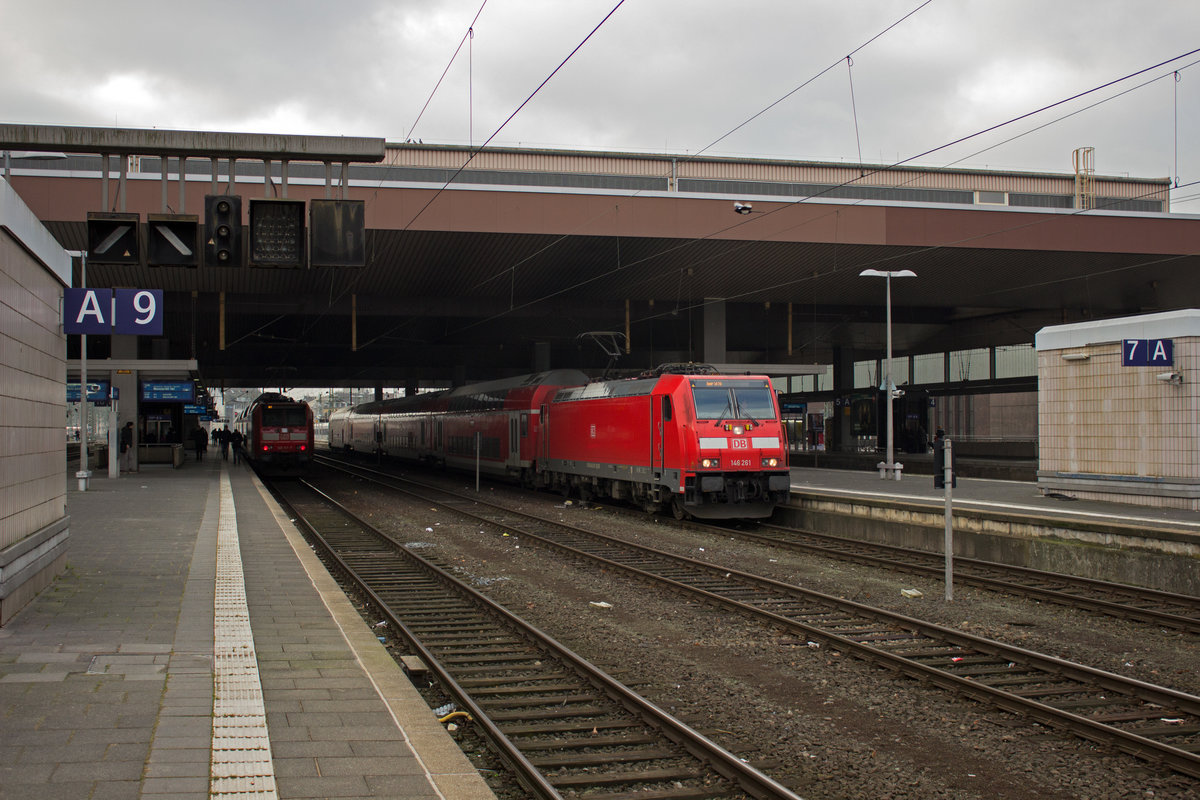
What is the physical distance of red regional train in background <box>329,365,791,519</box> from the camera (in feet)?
59.2

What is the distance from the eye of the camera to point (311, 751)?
507cm

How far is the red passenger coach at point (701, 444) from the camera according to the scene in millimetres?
17938

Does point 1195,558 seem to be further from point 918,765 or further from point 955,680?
point 918,765

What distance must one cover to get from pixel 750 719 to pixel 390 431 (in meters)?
44.9

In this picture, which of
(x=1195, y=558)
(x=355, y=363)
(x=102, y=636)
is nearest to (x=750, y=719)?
(x=102, y=636)

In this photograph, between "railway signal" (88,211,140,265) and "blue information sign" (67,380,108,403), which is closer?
"railway signal" (88,211,140,265)

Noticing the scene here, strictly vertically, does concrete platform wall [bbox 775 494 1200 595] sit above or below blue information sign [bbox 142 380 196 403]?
below

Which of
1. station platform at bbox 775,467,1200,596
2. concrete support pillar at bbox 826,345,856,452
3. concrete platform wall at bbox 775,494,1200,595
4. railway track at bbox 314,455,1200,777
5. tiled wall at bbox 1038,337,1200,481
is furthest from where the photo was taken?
concrete support pillar at bbox 826,345,856,452

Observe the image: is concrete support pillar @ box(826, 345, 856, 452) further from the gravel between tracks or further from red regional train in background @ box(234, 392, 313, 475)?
the gravel between tracks

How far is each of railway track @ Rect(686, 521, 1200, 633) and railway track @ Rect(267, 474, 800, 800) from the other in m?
5.95

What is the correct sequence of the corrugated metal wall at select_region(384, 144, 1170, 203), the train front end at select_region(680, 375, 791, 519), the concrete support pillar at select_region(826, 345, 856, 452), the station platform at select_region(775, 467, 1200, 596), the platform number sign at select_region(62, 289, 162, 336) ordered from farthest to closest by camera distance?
1. the concrete support pillar at select_region(826, 345, 856, 452)
2. the corrugated metal wall at select_region(384, 144, 1170, 203)
3. the train front end at select_region(680, 375, 791, 519)
4. the station platform at select_region(775, 467, 1200, 596)
5. the platform number sign at select_region(62, 289, 162, 336)

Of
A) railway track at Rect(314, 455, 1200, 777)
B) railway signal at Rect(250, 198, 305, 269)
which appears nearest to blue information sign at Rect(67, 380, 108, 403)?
railway signal at Rect(250, 198, 305, 269)

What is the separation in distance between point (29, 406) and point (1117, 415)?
15.9 meters

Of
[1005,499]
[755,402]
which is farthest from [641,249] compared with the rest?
[1005,499]
